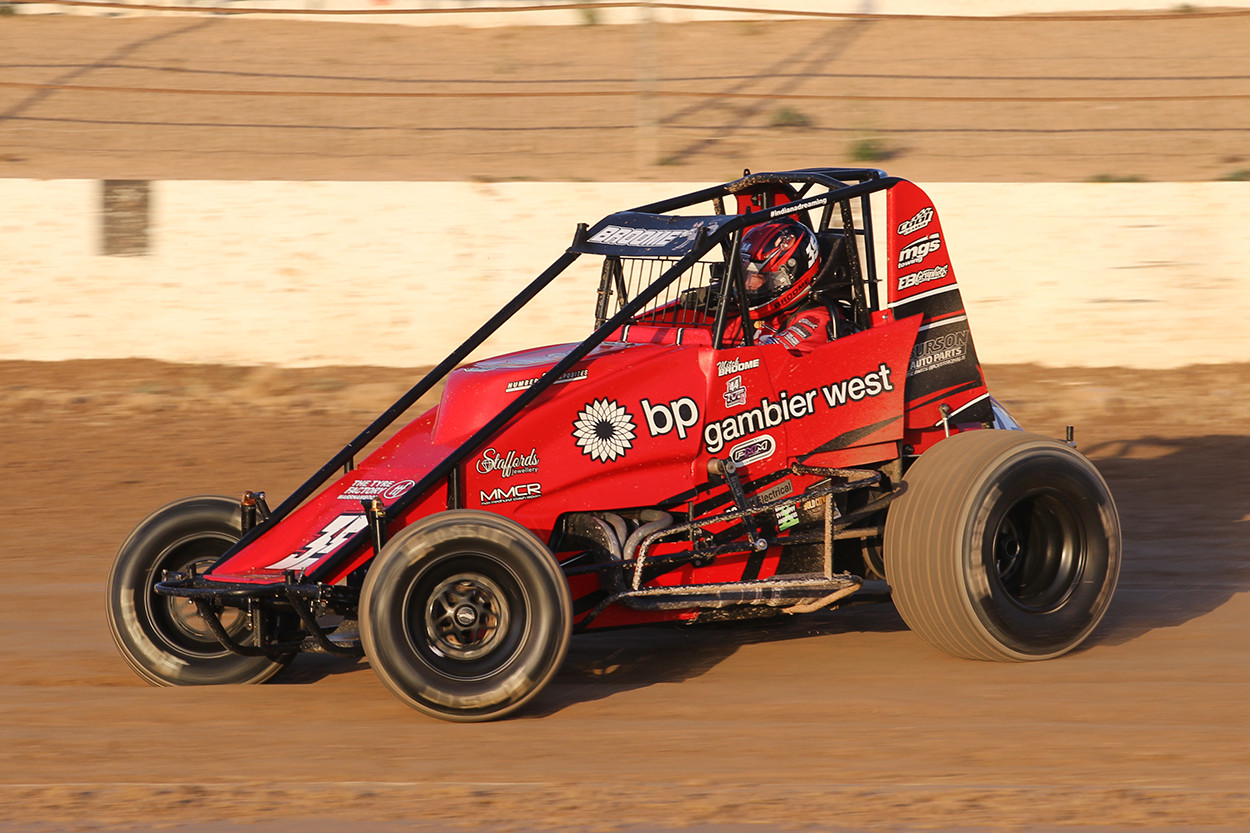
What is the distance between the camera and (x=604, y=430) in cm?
541

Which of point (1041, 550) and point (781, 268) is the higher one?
point (781, 268)

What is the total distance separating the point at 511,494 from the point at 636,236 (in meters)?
1.22

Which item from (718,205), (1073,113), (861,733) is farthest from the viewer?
(1073,113)

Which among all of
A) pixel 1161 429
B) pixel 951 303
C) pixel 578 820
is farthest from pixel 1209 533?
pixel 578 820

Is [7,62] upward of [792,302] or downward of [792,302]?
upward

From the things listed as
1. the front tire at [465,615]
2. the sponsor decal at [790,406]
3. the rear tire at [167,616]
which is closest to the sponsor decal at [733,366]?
the sponsor decal at [790,406]

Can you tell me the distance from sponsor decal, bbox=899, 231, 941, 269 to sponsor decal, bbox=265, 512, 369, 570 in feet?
7.95

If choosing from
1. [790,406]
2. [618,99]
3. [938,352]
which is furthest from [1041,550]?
[618,99]

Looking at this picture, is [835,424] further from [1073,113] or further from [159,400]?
[1073,113]

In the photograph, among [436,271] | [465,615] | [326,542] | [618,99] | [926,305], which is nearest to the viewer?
[465,615]

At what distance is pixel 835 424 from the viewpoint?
578 cm

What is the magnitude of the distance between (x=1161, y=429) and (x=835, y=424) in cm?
543

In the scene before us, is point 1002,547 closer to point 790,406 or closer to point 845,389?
point 845,389

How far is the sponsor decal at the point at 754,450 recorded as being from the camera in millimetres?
5602
